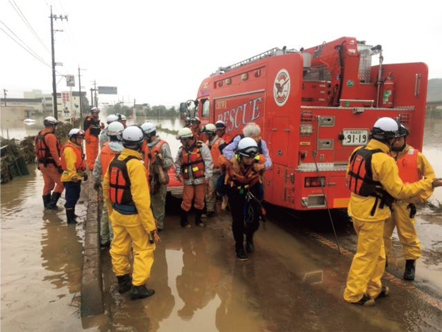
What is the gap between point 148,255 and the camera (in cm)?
345

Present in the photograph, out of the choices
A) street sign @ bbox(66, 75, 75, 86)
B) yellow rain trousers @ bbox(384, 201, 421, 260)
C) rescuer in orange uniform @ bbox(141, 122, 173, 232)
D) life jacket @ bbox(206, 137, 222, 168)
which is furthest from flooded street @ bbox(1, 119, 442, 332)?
street sign @ bbox(66, 75, 75, 86)

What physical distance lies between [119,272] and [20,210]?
177 inches

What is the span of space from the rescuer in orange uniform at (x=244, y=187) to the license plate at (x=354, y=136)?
1749mm

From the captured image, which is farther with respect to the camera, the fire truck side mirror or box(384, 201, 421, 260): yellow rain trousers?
the fire truck side mirror

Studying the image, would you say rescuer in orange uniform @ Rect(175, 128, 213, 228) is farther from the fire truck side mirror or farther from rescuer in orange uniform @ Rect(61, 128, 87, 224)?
the fire truck side mirror

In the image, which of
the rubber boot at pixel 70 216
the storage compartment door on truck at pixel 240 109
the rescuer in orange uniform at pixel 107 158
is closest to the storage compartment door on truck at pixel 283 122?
the storage compartment door on truck at pixel 240 109

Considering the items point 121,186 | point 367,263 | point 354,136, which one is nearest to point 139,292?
point 121,186

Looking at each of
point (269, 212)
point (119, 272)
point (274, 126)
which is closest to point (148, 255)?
point (119, 272)

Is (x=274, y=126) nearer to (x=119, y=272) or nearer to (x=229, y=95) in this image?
(x=229, y=95)

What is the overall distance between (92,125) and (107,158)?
524cm

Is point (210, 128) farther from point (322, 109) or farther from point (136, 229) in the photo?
point (136, 229)

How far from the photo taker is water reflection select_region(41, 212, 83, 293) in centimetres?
396

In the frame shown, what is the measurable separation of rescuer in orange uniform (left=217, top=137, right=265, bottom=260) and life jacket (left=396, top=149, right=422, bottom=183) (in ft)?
5.33

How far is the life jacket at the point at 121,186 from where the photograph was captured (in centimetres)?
327
